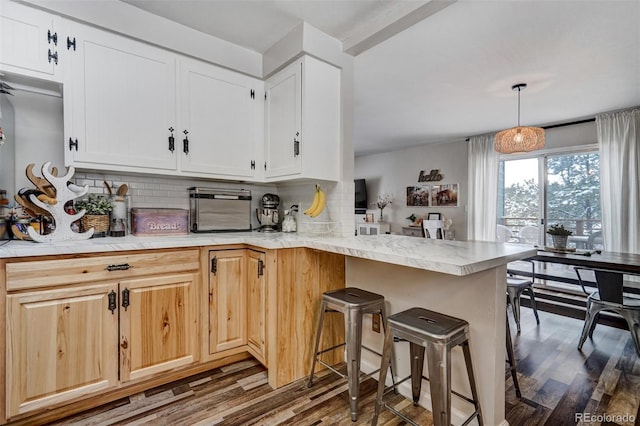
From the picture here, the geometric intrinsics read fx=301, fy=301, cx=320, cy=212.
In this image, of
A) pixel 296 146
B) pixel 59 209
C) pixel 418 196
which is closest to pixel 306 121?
pixel 296 146

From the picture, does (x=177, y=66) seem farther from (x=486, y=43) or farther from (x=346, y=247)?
(x=486, y=43)

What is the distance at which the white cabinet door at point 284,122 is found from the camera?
214 cm

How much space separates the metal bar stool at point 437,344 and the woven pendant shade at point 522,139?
2.73 metres

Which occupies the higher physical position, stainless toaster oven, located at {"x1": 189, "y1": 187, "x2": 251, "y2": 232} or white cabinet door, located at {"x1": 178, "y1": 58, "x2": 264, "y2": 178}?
white cabinet door, located at {"x1": 178, "y1": 58, "x2": 264, "y2": 178}

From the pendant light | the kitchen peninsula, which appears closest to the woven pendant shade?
the pendant light

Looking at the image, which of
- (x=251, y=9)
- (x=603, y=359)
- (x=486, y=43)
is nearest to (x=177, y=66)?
(x=251, y=9)

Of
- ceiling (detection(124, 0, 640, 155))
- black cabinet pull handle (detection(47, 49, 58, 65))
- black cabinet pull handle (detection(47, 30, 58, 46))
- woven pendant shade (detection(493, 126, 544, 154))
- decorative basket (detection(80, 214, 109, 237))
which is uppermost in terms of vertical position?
ceiling (detection(124, 0, 640, 155))

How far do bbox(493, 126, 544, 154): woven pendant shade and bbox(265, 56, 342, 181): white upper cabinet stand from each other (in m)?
2.26

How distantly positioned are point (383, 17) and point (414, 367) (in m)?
2.16

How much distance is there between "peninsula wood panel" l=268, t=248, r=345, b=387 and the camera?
188 cm

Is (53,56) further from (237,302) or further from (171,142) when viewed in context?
(237,302)

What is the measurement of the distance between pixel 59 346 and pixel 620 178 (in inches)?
225

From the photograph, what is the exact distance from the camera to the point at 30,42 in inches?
66.1

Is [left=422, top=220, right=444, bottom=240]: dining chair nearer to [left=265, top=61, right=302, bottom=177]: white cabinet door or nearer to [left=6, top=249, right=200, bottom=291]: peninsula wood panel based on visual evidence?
[left=265, top=61, right=302, bottom=177]: white cabinet door
